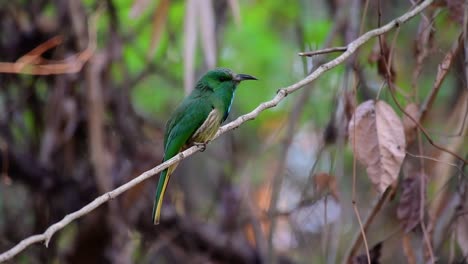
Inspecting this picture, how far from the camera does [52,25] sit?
18.2ft

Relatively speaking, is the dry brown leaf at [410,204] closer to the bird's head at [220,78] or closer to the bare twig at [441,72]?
the bare twig at [441,72]

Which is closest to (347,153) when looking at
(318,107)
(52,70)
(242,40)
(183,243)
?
(318,107)

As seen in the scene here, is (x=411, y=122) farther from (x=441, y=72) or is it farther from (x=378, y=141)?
(x=378, y=141)

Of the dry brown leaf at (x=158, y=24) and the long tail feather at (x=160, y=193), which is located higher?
the dry brown leaf at (x=158, y=24)

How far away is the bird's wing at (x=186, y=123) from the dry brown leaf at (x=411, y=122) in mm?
945

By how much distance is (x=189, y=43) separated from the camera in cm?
427

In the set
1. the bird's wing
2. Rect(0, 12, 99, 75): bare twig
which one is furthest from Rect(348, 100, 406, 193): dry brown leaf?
Rect(0, 12, 99, 75): bare twig

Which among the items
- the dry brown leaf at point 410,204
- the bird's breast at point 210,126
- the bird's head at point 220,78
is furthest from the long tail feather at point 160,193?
the dry brown leaf at point 410,204

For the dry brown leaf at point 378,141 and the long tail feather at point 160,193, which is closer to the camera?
the dry brown leaf at point 378,141

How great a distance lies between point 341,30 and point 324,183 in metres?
1.70

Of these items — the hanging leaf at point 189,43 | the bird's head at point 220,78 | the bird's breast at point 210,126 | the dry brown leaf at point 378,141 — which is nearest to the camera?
the dry brown leaf at point 378,141

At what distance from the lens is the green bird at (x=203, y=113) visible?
12.2 feet

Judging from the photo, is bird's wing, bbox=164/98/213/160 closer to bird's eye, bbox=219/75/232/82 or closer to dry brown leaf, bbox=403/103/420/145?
bird's eye, bbox=219/75/232/82

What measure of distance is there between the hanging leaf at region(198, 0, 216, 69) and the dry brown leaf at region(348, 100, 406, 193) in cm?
137
